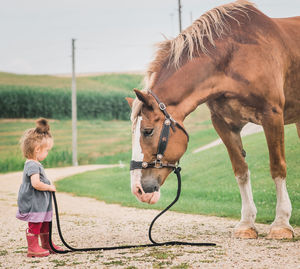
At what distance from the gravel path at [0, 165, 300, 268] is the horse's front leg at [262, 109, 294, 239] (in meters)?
0.17

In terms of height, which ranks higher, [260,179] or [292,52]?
[292,52]

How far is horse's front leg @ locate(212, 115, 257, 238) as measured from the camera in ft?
17.0

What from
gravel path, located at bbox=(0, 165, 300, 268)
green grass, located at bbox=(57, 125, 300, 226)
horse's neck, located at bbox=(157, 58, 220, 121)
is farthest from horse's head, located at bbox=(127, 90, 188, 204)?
green grass, located at bbox=(57, 125, 300, 226)

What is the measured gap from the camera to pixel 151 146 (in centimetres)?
423

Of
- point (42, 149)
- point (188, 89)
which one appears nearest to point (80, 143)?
point (42, 149)

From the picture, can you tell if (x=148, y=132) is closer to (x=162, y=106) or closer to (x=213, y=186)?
(x=162, y=106)

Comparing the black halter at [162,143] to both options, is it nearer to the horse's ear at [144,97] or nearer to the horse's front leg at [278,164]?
the horse's ear at [144,97]

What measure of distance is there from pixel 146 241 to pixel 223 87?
1998 millimetres

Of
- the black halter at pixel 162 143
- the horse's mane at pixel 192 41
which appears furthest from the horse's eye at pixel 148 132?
the horse's mane at pixel 192 41

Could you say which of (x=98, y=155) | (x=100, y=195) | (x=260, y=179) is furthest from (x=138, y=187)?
(x=98, y=155)

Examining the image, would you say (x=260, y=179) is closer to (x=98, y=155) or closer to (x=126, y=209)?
(x=126, y=209)

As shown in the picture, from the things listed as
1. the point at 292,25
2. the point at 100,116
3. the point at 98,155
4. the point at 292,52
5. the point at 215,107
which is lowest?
the point at 98,155

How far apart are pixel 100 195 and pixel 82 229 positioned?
17.1 feet

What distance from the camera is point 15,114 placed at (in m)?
24.6
